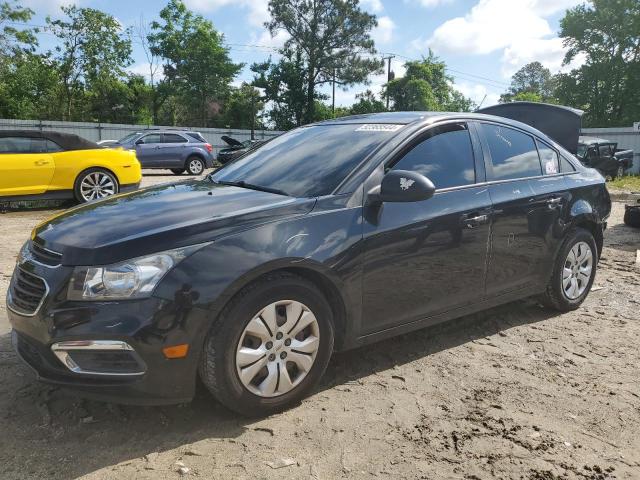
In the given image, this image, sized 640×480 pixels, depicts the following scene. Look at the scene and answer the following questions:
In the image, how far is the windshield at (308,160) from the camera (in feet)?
10.8

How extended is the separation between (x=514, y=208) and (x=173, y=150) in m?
16.2

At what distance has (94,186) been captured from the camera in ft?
31.9

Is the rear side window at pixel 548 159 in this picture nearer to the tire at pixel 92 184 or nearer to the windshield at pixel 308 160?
the windshield at pixel 308 160

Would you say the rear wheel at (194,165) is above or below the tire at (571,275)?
above

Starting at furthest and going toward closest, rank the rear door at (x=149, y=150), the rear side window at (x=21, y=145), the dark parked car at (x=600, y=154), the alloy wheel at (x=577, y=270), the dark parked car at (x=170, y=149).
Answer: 1. the dark parked car at (x=170, y=149)
2. the rear door at (x=149, y=150)
3. the dark parked car at (x=600, y=154)
4. the rear side window at (x=21, y=145)
5. the alloy wheel at (x=577, y=270)

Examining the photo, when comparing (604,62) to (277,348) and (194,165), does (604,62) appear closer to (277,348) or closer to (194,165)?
(194,165)

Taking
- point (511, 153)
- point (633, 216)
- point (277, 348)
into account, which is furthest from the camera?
point (633, 216)

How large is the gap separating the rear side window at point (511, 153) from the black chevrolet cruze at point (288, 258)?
0.01m

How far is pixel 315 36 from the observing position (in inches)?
1646

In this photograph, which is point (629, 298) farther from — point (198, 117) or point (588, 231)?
→ point (198, 117)

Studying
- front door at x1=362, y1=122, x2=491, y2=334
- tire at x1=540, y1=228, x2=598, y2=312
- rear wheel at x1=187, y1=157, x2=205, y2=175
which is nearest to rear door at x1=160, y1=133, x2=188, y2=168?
rear wheel at x1=187, y1=157, x2=205, y2=175

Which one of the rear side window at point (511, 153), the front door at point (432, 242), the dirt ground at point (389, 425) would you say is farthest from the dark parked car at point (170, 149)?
the front door at point (432, 242)

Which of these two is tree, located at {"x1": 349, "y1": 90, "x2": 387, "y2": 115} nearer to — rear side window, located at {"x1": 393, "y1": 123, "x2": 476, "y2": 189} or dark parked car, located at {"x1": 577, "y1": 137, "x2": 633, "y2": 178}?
dark parked car, located at {"x1": 577, "y1": 137, "x2": 633, "y2": 178}

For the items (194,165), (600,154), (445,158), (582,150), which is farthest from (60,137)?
(600,154)
